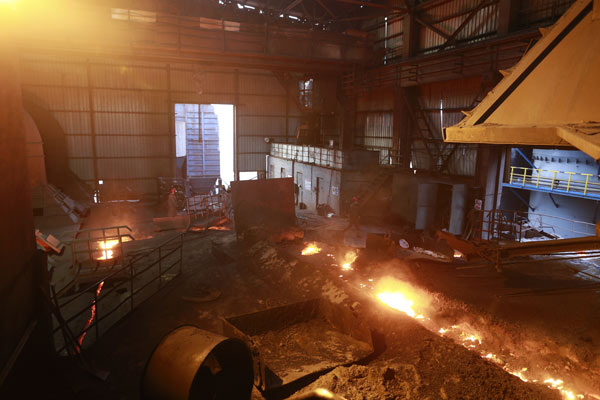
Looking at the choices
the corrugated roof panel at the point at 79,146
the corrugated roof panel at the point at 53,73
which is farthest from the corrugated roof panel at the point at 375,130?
the corrugated roof panel at the point at 53,73

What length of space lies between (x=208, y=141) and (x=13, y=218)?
28603 millimetres

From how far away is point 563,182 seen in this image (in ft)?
75.5

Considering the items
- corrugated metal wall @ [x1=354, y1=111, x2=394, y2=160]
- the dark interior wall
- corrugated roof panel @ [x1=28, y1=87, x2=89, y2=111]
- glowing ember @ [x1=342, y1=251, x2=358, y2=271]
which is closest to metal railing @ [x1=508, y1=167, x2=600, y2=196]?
corrugated metal wall @ [x1=354, y1=111, x2=394, y2=160]

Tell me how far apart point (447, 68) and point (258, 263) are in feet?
39.7

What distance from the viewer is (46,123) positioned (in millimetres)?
22797

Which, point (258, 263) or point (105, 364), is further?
point (258, 263)

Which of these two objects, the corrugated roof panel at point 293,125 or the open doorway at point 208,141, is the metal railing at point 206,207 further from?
the open doorway at point 208,141

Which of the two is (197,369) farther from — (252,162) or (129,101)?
(252,162)

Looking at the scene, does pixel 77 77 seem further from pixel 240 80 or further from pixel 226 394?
pixel 226 394

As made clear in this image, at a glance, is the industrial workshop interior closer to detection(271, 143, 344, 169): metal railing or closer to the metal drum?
the metal drum

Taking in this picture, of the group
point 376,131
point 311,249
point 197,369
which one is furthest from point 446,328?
point 376,131

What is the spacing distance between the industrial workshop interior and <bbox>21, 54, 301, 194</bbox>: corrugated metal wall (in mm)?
124

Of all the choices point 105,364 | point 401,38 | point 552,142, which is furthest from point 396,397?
point 401,38

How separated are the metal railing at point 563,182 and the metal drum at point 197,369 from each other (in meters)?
20.0
